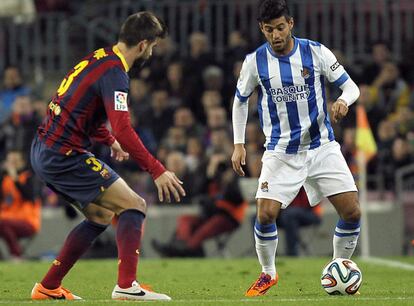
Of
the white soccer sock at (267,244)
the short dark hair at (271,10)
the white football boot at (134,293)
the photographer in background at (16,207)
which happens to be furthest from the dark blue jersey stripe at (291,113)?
the photographer in background at (16,207)

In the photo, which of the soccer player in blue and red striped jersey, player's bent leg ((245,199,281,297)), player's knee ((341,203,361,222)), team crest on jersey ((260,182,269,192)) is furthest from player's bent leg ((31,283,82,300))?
player's knee ((341,203,361,222))

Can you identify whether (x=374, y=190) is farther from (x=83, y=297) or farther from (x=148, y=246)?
(x=83, y=297)

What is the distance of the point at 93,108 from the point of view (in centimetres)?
874

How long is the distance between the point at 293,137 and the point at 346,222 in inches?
33.3

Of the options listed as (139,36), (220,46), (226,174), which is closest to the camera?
(139,36)

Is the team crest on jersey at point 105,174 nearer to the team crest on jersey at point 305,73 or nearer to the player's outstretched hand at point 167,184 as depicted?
the player's outstretched hand at point 167,184

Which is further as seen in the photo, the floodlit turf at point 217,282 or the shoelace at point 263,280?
the shoelace at point 263,280

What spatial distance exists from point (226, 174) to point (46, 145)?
9856 millimetres

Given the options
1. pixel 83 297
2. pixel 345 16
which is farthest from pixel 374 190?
pixel 83 297

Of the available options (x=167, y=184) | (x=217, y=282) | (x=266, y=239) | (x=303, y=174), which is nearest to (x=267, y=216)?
(x=266, y=239)

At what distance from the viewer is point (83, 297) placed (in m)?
9.66

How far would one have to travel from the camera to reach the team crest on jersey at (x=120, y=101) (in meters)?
8.38

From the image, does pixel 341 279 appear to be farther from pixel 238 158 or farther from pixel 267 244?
pixel 238 158

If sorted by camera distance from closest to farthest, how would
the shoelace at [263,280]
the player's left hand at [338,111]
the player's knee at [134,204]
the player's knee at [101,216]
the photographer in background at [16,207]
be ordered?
the player's knee at [134,204] < the player's knee at [101,216] < the player's left hand at [338,111] < the shoelace at [263,280] < the photographer in background at [16,207]
